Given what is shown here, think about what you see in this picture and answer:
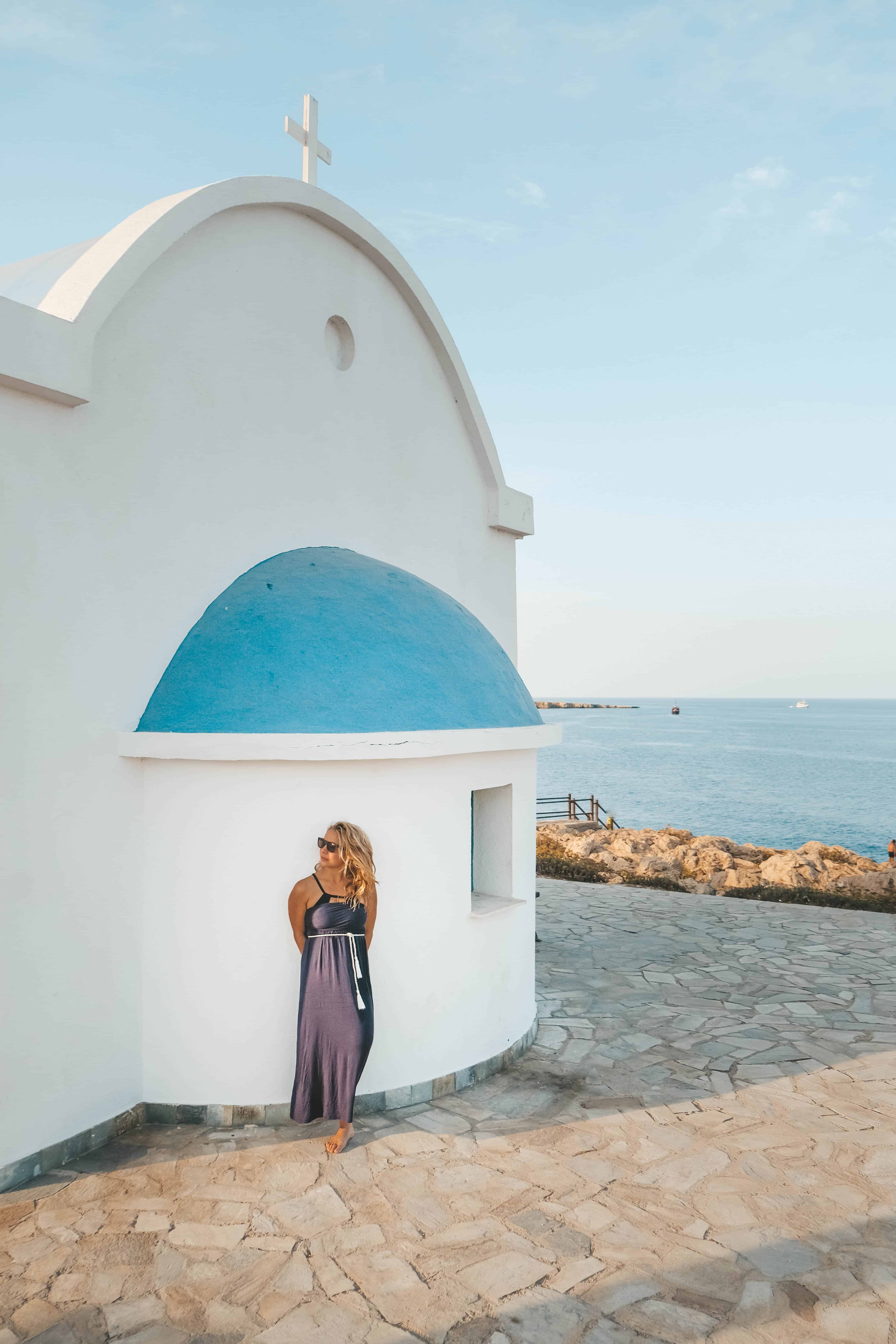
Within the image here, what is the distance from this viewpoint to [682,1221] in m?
4.66

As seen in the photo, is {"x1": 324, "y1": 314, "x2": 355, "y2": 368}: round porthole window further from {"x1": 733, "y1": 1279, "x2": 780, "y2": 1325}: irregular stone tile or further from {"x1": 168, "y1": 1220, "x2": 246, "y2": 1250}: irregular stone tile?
{"x1": 733, "y1": 1279, "x2": 780, "y2": 1325}: irregular stone tile

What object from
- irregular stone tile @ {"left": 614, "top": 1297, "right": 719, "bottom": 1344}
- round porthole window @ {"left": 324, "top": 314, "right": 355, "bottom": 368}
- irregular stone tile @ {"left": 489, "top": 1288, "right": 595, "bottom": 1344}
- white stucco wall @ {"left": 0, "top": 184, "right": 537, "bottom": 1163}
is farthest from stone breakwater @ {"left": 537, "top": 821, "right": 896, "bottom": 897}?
irregular stone tile @ {"left": 489, "top": 1288, "right": 595, "bottom": 1344}

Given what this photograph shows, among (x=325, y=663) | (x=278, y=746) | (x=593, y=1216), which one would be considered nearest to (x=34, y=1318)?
(x=593, y=1216)

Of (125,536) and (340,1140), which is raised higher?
(125,536)

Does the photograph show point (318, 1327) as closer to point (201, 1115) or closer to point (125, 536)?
point (201, 1115)

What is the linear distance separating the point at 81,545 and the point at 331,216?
345 cm

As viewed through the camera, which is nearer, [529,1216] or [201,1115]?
[529,1216]

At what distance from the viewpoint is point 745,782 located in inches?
2667

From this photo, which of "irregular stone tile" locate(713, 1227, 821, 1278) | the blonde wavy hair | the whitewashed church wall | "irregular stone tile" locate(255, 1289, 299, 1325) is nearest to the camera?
"irregular stone tile" locate(255, 1289, 299, 1325)

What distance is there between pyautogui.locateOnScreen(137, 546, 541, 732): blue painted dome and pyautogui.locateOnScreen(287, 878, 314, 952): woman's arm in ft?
3.19

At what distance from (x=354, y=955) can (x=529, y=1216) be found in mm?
1675

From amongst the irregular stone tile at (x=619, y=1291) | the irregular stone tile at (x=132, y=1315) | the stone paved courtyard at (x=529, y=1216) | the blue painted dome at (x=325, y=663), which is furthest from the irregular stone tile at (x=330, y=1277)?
the blue painted dome at (x=325, y=663)

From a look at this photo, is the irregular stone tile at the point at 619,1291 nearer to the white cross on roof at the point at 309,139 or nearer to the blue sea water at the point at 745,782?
the blue sea water at the point at 745,782

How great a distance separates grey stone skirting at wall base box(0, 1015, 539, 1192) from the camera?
201 inches
